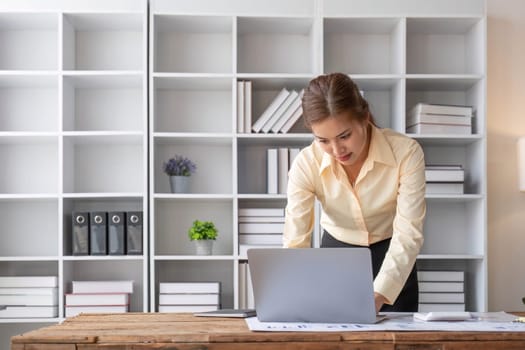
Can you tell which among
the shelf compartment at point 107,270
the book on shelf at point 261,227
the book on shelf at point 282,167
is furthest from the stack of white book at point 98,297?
the book on shelf at point 282,167

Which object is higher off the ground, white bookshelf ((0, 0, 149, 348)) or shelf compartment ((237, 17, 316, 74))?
shelf compartment ((237, 17, 316, 74))

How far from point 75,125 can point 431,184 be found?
192 centimetres

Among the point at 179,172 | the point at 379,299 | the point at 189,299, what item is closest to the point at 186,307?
the point at 189,299

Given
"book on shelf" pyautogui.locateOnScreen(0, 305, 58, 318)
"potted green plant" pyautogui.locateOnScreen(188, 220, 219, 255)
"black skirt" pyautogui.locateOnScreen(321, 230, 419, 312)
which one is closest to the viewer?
"black skirt" pyautogui.locateOnScreen(321, 230, 419, 312)

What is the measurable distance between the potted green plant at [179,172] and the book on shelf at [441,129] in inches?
46.6

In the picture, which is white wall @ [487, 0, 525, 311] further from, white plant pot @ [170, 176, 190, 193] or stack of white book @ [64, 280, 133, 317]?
stack of white book @ [64, 280, 133, 317]

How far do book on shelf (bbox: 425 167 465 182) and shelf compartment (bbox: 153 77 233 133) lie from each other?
3.59ft

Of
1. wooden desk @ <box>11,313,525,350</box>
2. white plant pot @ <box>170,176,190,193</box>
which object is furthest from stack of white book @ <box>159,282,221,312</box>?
wooden desk @ <box>11,313,525,350</box>

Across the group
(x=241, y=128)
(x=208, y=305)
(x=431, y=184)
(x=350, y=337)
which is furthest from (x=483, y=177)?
(x=350, y=337)

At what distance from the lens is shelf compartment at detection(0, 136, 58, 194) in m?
4.28

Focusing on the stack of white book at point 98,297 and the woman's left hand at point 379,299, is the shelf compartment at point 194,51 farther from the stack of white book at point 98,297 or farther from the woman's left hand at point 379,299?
the woman's left hand at point 379,299

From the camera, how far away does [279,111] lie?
13.5ft

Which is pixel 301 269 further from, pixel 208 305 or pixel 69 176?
pixel 69 176

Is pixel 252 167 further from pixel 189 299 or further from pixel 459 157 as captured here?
pixel 459 157
